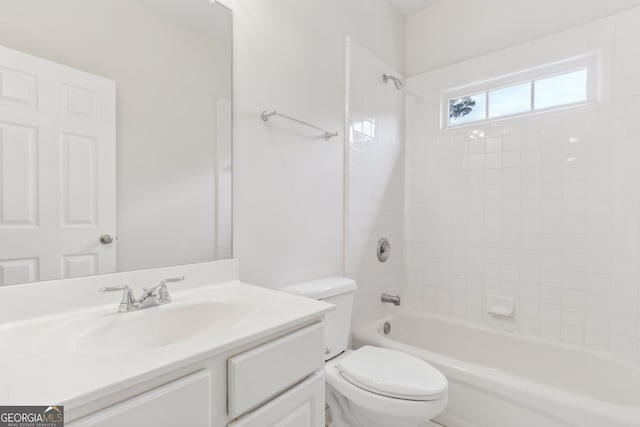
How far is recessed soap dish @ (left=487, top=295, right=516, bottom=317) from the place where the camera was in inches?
80.7

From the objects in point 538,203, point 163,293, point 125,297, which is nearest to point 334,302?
point 163,293

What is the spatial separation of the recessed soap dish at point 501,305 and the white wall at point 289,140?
1094 millimetres

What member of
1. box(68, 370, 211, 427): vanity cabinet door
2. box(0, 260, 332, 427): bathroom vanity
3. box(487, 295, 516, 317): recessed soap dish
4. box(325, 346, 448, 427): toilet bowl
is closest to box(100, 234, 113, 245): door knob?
box(0, 260, 332, 427): bathroom vanity

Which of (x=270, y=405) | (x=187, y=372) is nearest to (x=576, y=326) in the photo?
(x=270, y=405)

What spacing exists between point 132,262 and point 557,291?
228 cm

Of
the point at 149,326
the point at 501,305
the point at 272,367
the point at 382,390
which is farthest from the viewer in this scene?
the point at 501,305

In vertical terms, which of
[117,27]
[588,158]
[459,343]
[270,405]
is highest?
[117,27]

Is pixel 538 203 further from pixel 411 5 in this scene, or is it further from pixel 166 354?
pixel 166 354

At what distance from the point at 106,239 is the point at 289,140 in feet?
2.99

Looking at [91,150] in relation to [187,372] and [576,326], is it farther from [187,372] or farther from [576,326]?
[576,326]

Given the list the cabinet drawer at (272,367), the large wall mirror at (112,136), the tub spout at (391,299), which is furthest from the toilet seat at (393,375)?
the large wall mirror at (112,136)

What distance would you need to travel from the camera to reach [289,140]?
1.59m

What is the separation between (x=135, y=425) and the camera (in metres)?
0.58

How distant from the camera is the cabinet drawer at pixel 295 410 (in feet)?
2.62
